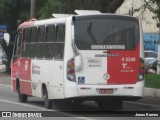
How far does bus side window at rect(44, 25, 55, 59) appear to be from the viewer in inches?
730

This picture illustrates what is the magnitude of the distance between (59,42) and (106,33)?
1.49m

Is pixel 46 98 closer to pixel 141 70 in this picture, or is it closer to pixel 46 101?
pixel 46 101

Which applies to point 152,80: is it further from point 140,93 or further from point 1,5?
point 1,5

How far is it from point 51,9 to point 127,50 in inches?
442

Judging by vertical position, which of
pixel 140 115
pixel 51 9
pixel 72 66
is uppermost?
pixel 51 9

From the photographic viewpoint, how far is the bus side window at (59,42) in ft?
57.3

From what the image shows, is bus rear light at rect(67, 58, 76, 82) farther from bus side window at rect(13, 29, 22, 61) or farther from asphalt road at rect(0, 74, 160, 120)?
bus side window at rect(13, 29, 22, 61)

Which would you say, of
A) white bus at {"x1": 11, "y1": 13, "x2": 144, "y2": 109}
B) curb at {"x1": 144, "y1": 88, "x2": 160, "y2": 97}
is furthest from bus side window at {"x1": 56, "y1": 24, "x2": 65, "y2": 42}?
curb at {"x1": 144, "y1": 88, "x2": 160, "y2": 97}

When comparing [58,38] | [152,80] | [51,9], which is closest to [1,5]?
[51,9]

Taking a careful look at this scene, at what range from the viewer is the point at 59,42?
17.8m

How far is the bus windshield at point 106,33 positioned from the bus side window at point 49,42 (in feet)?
5.38

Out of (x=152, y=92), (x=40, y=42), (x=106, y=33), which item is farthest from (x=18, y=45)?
(x=106, y=33)

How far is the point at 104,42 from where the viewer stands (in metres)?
17.1

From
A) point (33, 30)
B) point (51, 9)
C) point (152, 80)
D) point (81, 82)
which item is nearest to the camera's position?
point (81, 82)
